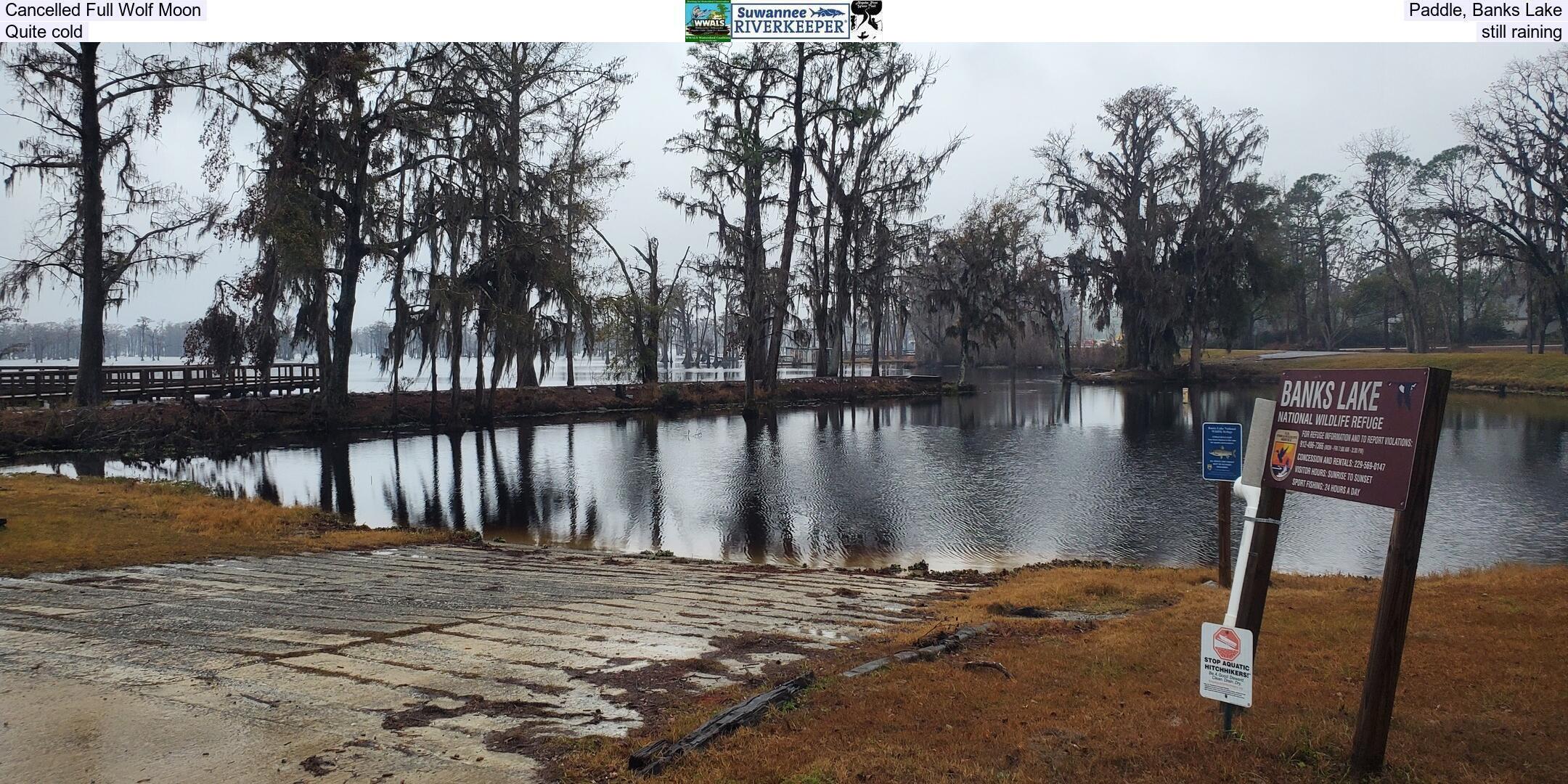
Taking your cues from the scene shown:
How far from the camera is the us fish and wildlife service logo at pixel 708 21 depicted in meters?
12.3

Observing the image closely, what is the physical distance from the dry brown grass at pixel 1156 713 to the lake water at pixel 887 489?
6439mm

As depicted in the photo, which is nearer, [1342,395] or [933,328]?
[1342,395]

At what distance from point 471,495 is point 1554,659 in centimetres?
1855

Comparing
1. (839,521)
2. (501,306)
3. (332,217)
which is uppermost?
(332,217)

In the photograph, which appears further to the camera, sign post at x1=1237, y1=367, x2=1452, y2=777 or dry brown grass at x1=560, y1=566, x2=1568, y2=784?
dry brown grass at x1=560, y1=566, x2=1568, y2=784

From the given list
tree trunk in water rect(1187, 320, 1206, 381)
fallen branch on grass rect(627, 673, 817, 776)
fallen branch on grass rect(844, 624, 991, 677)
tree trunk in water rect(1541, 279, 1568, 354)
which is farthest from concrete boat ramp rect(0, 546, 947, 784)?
tree trunk in water rect(1541, 279, 1568, 354)

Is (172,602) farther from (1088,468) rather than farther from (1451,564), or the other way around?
(1088,468)

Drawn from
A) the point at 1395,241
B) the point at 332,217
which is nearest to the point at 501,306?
the point at 332,217

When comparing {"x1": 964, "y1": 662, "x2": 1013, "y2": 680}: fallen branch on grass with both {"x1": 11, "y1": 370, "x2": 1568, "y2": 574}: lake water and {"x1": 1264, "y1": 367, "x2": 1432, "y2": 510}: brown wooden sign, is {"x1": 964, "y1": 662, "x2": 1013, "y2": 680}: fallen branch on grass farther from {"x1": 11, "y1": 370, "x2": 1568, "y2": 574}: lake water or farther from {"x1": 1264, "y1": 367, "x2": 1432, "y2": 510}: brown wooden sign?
{"x1": 11, "y1": 370, "x2": 1568, "y2": 574}: lake water

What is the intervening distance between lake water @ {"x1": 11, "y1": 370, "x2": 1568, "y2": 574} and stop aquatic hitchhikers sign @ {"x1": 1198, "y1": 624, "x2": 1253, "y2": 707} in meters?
8.78

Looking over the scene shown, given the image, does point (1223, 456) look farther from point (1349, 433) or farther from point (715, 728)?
point (715, 728)

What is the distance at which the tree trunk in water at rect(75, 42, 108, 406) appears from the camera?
24328 mm

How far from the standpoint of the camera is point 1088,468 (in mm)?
22547

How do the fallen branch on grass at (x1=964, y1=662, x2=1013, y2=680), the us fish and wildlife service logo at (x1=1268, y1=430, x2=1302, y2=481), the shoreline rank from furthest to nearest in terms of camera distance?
the shoreline
the fallen branch on grass at (x1=964, y1=662, x2=1013, y2=680)
the us fish and wildlife service logo at (x1=1268, y1=430, x2=1302, y2=481)
